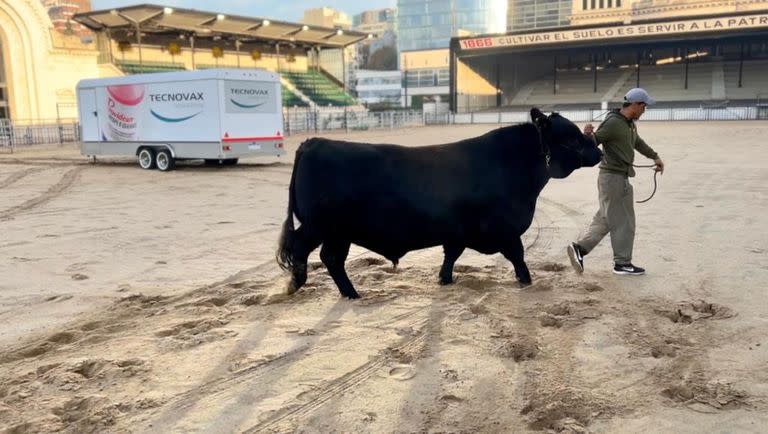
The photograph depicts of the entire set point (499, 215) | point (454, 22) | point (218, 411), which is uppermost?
point (454, 22)

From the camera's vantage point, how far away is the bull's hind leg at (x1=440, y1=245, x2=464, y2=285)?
557 cm

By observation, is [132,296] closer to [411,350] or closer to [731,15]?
[411,350]

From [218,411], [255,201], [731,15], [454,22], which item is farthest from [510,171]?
[454,22]

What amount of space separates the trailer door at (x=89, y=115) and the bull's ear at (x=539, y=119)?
1611cm

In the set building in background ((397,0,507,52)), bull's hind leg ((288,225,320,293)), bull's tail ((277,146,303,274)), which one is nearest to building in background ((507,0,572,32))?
building in background ((397,0,507,52))

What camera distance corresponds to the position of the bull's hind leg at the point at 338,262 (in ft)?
17.5

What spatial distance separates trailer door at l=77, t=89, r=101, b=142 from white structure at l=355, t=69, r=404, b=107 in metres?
75.9

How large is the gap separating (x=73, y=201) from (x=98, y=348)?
27.1 feet

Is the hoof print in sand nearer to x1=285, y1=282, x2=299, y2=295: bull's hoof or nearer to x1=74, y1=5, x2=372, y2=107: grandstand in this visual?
x1=285, y1=282, x2=299, y2=295: bull's hoof

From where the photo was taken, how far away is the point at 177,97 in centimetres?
1641

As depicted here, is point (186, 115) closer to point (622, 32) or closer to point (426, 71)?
point (622, 32)

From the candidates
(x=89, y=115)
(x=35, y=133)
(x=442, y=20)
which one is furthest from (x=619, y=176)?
(x=442, y=20)

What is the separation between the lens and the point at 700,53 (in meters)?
51.8

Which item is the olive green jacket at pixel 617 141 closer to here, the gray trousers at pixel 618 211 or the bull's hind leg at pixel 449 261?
the gray trousers at pixel 618 211
